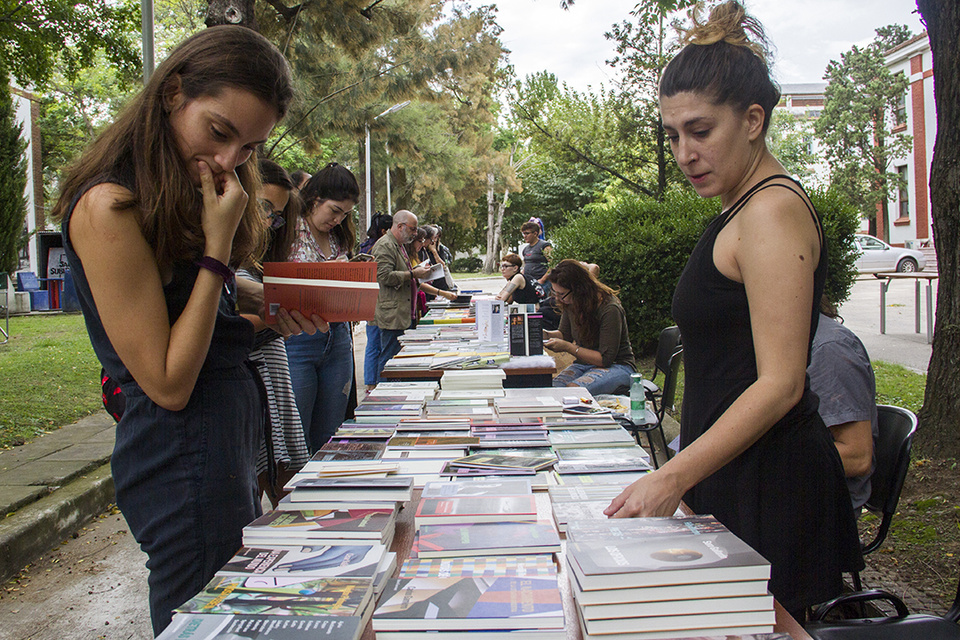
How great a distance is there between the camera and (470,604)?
111cm

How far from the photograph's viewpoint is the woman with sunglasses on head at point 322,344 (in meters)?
3.20

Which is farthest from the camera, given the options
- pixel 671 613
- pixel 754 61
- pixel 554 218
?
pixel 554 218

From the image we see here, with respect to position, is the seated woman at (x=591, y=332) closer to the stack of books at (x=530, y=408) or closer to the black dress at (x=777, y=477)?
the stack of books at (x=530, y=408)

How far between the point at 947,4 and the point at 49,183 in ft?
115

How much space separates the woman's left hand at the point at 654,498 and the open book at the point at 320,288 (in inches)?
41.1

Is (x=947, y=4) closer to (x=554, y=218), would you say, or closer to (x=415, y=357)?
(x=415, y=357)

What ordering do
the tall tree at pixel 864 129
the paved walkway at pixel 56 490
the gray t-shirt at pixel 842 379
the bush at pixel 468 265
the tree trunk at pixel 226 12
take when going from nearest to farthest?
1. the gray t-shirt at pixel 842 379
2. the paved walkway at pixel 56 490
3. the tree trunk at pixel 226 12
4. the tall tree at pixel 864 129
5. the bush at pixel 468 265

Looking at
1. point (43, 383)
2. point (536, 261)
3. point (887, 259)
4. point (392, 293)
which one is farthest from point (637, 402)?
point (887, 259)

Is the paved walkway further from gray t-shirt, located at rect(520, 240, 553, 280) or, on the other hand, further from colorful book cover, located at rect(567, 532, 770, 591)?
gray t-shirt, located at rect(520, 240, 553, 280)

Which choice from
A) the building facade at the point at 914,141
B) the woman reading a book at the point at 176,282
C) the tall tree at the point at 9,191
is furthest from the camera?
the building facade at the point at 914,141

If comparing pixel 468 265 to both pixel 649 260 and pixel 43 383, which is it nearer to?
pixel 649 260

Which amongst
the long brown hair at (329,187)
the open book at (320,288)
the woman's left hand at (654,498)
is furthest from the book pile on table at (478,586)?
the long brown hair at (329,187)

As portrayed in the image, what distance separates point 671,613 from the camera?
104 centimetres

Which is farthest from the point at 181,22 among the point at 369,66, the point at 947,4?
the point at 947,4
